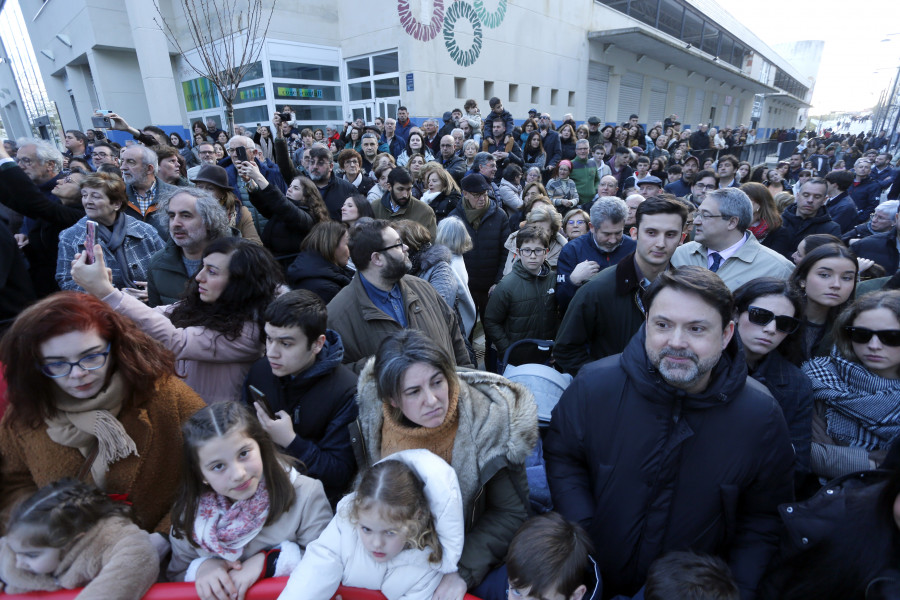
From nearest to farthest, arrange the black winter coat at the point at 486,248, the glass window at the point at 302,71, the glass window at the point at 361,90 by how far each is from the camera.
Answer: the black winter coat at the point at 486,248 < the glass window at the point at 302,71 < the glass window at the point at 361,90

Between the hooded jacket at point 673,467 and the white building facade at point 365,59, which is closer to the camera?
the hooded jacket at point 673,467

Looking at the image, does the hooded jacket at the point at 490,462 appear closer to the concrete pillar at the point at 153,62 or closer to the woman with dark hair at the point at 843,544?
the woman with dark hair at the point at 843,544

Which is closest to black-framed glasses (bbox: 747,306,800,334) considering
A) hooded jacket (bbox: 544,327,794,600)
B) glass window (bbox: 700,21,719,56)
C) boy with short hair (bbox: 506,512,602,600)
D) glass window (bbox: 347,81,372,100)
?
hooded jacket (bbox: 544,327,794,600)

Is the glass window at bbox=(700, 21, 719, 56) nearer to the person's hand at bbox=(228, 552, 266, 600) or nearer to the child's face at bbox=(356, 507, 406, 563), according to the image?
the child's face at bbox=(356, 507, 406, 563)

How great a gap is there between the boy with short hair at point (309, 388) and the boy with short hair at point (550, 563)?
88cm

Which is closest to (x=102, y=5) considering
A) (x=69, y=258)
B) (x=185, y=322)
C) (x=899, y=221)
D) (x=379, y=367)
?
(x=69, y=258)

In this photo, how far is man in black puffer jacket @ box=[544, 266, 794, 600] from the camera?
161cm

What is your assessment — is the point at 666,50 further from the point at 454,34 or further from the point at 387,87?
the point at 387,87

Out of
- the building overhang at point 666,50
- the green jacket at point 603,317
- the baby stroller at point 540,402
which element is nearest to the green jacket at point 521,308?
the green jacket at point 603,317

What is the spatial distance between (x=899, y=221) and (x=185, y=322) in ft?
18.6

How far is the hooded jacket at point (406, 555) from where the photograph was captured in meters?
1.63

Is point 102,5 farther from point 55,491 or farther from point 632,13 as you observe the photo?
point 632,13

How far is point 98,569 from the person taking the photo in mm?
1580

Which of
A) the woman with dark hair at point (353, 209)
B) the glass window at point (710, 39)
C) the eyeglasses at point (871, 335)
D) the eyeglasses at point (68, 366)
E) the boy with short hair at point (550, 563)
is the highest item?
the glass window at point (710, 39)
